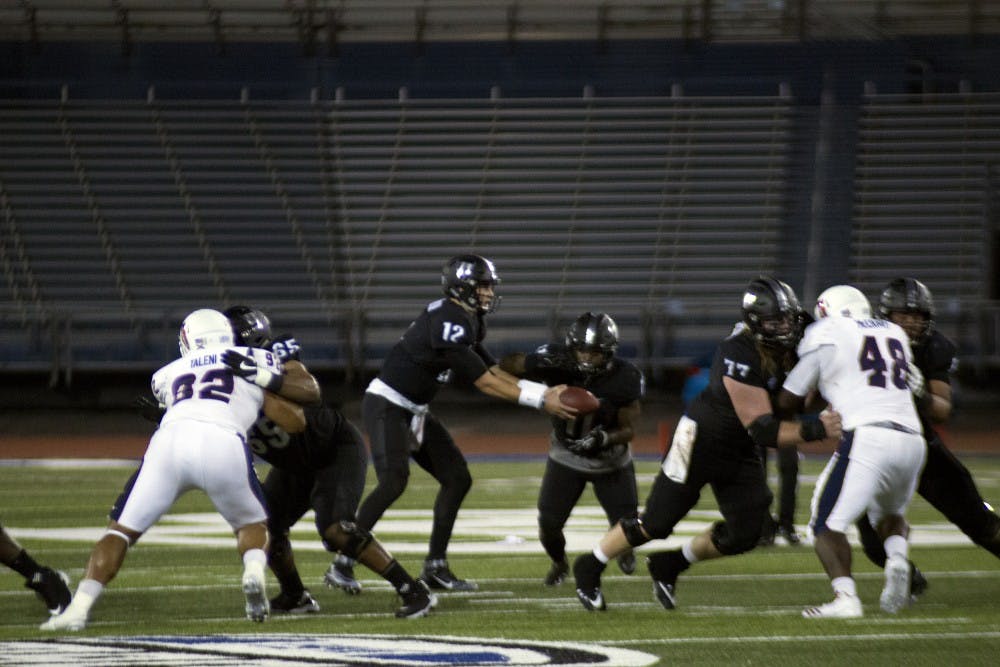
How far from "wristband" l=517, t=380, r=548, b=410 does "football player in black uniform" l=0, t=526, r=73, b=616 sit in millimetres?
2177

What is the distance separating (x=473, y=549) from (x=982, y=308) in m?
9.86

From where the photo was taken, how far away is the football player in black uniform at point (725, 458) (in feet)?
20.1

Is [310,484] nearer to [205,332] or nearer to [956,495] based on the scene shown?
[205,332]

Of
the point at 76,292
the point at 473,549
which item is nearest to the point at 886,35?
the point at 76,292

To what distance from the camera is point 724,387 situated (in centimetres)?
625

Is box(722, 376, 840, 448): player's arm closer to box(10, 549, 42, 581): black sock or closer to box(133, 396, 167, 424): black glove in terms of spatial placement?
box(133, 396, 167, 424): black glove

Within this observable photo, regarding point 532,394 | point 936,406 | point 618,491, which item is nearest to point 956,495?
point 936,406

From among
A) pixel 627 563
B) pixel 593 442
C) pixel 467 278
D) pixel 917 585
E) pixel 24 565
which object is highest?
pixel 467 278

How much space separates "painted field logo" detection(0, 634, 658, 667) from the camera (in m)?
4.88

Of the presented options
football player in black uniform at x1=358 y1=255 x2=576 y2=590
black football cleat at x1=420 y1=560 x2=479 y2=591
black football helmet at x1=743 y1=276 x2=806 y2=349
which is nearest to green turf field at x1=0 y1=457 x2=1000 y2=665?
black football cleat at x1=420 y1=560 x2=479 y2=591

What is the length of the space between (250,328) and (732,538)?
2220 millimetres

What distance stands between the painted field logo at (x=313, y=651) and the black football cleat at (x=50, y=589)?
760 mm

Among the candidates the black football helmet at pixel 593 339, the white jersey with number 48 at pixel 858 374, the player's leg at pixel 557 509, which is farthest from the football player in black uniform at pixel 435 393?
the white jersey with number 48 at pixel 858 374

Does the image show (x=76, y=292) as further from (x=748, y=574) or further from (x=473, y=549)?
(x=748, y=574)
